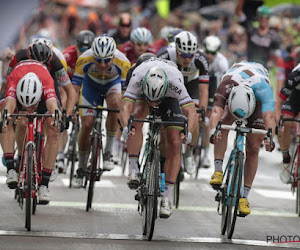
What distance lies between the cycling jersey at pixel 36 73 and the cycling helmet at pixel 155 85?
1104mm

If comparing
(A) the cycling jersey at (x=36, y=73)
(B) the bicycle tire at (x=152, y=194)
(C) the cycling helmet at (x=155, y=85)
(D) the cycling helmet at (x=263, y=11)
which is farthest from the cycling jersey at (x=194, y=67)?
(D) the cycling helmet at (x=263, y=11)

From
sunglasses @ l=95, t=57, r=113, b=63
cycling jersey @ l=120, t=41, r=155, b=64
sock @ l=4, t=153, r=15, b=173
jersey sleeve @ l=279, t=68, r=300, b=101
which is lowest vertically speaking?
sock @ l=4, t=153, r=15, b=173

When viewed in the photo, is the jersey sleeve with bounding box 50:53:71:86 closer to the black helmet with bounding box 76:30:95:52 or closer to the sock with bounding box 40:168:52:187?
the sock with bounding box 40:168:52:187

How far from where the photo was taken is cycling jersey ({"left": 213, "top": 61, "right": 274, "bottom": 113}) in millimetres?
10805

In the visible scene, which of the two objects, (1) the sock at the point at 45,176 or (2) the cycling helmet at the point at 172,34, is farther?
(2) the cycling helmet at the point at 172,34

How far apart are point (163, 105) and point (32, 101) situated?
1.54 m

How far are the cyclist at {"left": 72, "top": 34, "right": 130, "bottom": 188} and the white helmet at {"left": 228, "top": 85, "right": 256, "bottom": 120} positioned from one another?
94.2 inches

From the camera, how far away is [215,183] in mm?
10828

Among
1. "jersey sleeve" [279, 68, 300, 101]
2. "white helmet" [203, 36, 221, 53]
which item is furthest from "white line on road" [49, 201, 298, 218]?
"white helmet" [203, 36, 221, 53]

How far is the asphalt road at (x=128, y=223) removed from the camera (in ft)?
32.6

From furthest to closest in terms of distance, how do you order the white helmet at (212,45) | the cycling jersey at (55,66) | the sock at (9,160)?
the white helmet at (212,45)
the cycling jersey at (55,66)
the sock at (9,160)

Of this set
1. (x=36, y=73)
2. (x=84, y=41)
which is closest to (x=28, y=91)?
(x=36, y=73)

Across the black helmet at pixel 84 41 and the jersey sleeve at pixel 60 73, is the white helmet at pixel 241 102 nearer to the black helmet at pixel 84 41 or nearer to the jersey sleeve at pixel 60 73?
the jersey sleeve at pixel 60 73

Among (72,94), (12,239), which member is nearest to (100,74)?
(72,94)
